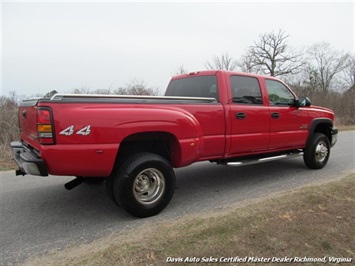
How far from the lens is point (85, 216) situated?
3.75m

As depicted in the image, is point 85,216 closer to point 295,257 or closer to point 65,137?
point 65,137

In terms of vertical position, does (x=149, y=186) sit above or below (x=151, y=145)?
below

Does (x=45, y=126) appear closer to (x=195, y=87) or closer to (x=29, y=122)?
(x=29, y=122)

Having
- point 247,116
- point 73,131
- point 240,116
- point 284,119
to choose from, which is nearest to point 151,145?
point 73,131

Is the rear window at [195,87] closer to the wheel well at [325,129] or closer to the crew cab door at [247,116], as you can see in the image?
the crew cab door at [247,116]

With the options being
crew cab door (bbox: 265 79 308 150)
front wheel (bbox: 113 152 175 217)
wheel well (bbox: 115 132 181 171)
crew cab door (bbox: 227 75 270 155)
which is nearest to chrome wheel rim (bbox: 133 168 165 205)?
front wheel (bbox: 113 152 175 217)

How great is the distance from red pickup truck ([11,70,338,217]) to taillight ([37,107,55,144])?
11 millimetres

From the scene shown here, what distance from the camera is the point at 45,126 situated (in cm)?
312

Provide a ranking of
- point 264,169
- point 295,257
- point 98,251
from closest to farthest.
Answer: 1. point 295,257
2. point 98,251
3. point 264,169

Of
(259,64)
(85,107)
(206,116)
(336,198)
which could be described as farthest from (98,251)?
(259,64)

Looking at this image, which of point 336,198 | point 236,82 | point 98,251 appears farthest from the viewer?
point 236,82

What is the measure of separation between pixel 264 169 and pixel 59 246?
14.9ft

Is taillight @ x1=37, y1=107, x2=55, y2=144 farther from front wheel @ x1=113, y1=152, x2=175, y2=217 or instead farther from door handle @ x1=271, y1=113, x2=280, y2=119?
door handle @ x1=271, y1=113, x2=280, y2=119

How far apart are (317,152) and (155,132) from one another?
13.4 ft
